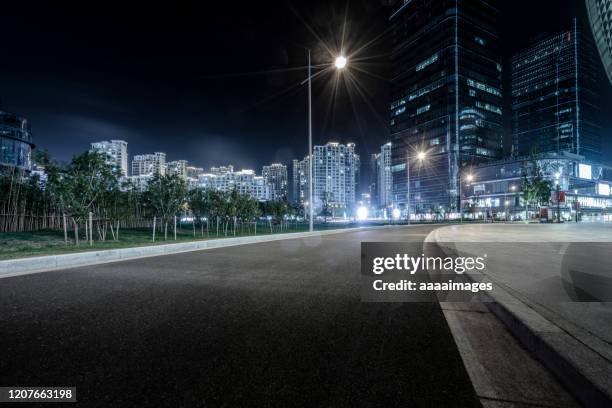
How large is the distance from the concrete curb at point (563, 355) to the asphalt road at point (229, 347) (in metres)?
0.82

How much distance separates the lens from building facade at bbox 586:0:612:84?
6023 millimetres

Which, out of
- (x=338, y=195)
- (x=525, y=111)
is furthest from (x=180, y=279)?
(x=525, y=111)

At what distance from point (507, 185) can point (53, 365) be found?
389ft

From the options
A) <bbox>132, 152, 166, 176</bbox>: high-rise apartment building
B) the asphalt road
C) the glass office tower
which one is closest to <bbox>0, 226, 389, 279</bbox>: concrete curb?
the asphalt road

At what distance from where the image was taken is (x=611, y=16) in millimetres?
5926

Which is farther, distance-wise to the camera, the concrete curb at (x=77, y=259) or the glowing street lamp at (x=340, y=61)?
the glowing street lamp at (x=340, y=61)

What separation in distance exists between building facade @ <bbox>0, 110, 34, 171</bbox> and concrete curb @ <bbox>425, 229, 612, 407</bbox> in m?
78.4

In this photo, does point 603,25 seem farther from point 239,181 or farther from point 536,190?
point 239,181

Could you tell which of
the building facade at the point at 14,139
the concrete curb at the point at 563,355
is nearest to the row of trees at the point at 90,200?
the concrete curb at the point at 563,355

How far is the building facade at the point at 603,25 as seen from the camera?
602 cm

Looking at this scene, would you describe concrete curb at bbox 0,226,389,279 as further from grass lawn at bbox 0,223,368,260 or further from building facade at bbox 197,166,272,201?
building facade at bbox 197,166,272,201
